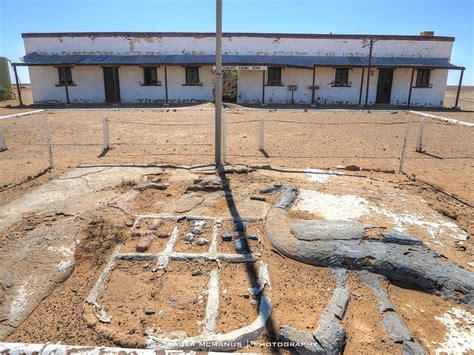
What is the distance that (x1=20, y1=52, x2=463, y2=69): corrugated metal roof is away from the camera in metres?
21.9

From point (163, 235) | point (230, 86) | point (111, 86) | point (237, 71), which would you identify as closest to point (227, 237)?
point (163, 235)

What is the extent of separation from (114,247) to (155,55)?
2205 centimetres

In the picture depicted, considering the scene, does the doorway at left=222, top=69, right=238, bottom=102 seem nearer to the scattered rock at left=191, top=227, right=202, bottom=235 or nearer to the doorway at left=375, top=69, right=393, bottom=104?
the doorway at left=375, top=69, right=393, bottom=104

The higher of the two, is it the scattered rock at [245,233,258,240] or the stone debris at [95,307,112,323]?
the scattered rock at [245,233,258,240]

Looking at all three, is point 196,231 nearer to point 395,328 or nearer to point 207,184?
point 207,184

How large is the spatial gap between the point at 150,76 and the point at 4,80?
11277 millimetres

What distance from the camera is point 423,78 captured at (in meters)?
24.1

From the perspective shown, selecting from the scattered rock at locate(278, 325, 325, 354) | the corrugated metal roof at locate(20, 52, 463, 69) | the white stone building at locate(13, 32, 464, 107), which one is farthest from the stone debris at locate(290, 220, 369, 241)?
the white stone building at locate(13, 32, 464, 107)

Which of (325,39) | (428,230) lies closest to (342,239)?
(428,230)

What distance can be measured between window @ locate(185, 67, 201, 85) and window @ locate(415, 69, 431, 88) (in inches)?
573

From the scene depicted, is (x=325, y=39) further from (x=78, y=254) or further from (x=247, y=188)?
(x=78, y=254)

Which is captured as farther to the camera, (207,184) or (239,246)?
(207,184)

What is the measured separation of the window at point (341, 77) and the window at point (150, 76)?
1172 cm

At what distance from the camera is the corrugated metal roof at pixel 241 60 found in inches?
861
